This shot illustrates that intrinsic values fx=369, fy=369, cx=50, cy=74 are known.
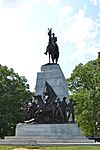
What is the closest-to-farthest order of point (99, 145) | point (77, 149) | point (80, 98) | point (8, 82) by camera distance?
point (77, 149) < point (99, 145) < point (80, 98) < point (8, 82)

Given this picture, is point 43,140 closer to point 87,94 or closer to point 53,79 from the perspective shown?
point 53,79

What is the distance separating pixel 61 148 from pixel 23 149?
74.5 inches

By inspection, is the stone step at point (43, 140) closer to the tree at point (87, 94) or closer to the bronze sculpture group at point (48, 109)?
the bronze sculpture group at point (48, 109)

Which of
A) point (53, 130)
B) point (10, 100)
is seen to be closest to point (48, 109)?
point (53, 130)

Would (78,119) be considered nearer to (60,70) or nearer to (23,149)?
(60,70)

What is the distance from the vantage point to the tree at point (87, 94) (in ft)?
119

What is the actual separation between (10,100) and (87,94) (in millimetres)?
8375

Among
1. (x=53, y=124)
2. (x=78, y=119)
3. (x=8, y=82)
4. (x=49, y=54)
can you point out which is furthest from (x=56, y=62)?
(x=8, y=82)

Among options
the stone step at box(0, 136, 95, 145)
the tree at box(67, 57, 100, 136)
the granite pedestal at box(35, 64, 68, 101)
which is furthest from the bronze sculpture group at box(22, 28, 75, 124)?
the tree at box(67, 57, 100, 136)

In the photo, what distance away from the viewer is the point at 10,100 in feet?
129

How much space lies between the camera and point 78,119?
37375 mm

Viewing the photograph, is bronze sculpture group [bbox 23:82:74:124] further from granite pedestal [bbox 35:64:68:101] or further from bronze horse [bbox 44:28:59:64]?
bronze horse [bbox 44:28:59:64]

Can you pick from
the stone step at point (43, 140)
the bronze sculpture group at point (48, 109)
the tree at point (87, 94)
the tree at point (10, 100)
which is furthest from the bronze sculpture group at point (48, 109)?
the tree at point (10, 100)

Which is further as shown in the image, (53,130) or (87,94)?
(87,94)
